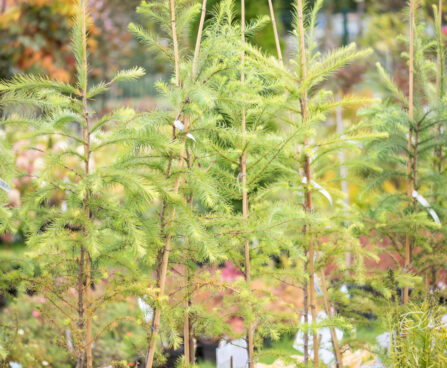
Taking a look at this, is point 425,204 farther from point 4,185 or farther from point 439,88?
point 4,185

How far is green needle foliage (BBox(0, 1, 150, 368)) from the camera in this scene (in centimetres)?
248

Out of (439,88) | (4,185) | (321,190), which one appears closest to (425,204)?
(321,190)

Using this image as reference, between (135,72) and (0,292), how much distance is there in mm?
1234

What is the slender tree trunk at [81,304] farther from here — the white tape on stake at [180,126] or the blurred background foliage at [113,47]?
the white tape on stake at [180,126]

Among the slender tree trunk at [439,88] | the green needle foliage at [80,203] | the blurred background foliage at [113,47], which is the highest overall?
the blurred background foliage at [113,47]

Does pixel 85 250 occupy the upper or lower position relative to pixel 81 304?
upper

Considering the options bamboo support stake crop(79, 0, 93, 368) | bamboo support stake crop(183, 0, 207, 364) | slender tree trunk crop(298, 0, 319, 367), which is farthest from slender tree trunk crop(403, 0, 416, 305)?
bamboo support stake crop(79, 0, 93, 368)

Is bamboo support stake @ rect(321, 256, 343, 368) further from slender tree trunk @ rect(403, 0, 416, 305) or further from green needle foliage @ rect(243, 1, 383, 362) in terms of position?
slender tree trunk @ rect(403, 0, 416, 305)

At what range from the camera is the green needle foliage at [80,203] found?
2484 millimetres

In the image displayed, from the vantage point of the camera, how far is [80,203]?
264 centimetres

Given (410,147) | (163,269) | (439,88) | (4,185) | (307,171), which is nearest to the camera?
(4,185)

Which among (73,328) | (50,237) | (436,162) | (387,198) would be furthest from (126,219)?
(436,162)

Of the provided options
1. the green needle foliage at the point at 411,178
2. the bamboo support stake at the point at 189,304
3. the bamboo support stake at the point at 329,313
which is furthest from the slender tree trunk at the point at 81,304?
the green needle foliage at the point at 411,178

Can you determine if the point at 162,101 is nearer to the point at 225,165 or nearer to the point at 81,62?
the point at 81,62
